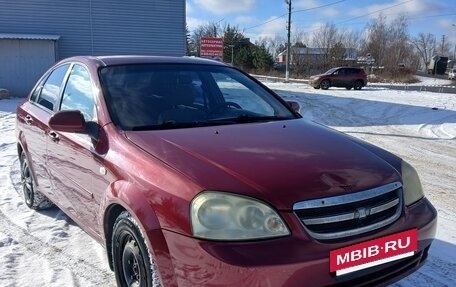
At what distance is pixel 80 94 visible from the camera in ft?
11.8

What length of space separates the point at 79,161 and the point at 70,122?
1.17ft

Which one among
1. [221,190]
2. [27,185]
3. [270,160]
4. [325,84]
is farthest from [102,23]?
[221,190]

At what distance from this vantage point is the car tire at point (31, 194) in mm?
4715

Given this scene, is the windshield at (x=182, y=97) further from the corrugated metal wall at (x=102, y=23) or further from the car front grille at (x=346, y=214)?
the corrugated metal wall at (x=102, y=23)

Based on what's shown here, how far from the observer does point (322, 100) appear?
19516 mm

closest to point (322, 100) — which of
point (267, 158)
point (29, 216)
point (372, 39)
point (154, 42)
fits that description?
point (154, 42)

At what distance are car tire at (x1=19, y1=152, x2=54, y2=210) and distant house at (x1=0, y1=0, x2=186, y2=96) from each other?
17107mm

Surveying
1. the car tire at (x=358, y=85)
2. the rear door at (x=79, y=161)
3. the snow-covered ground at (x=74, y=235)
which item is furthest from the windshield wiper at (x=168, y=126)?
the car tire at (x=358, y=85)

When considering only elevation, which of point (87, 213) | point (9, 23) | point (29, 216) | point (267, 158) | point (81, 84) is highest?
point (9, 23)

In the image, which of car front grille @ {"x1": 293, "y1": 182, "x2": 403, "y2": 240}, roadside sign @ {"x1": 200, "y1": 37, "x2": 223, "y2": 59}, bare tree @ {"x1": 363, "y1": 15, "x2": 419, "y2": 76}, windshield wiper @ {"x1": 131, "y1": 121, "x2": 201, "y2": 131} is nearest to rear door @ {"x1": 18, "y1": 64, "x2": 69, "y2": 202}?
windshield wiper @ {"x1": 131, "y1": 121, "x2": 201, "y2": 131}

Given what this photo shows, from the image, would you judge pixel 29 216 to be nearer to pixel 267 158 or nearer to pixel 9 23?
pixel 267 158

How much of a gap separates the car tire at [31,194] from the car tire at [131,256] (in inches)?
86.6

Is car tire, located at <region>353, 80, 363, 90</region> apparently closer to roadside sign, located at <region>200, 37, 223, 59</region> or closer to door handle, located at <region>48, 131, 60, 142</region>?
roadside sign, located at <region>200, 37, 223, 59</region>

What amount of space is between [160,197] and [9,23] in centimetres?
2134
